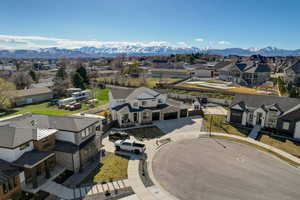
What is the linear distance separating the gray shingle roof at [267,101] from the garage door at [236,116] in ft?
6.86

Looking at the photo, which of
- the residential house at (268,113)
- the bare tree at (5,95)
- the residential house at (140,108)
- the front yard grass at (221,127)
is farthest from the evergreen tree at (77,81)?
the residential house at (268,113)

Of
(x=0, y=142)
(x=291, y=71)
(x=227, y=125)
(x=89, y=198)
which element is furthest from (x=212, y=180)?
(x=291, y=71)

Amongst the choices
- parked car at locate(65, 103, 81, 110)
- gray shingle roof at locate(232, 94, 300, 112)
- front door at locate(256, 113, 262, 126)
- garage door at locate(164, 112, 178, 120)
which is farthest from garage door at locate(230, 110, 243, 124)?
parked car at locate(65, 103, 81, 110)

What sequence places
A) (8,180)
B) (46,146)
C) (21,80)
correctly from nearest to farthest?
(8,180) → (46,146) → (21,80)

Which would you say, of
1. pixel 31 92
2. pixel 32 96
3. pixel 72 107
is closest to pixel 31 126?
pixel 72 107

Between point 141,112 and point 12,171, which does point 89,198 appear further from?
point 141,112

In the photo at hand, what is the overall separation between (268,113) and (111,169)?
30.5 metres

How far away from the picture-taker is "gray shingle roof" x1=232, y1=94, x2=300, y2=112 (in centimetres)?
3556

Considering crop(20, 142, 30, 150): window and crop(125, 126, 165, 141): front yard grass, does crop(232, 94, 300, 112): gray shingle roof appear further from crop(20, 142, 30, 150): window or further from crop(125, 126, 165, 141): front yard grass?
crop(20, 142, 30, 150): window

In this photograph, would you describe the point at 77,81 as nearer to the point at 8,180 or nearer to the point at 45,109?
the point at 45,109

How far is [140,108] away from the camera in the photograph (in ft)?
127

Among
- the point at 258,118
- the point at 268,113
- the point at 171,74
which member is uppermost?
the point at 171,74

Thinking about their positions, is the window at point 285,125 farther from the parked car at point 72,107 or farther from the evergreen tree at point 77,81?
the evergreen tree at point 77,81

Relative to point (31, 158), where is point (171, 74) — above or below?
above
